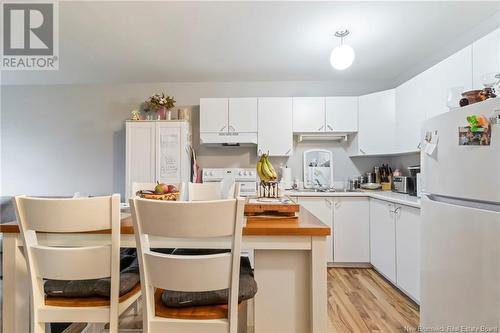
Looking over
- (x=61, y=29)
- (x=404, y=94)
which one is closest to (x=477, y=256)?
(x=404, y=94)

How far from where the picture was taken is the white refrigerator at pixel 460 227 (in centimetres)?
111

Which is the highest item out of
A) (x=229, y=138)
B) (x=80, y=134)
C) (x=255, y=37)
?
(x=255, y=37)

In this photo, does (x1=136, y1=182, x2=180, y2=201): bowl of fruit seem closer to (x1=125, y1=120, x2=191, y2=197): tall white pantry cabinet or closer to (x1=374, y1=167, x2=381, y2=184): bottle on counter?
(x1=125, y1=120, x2=191, y2=197): tall white pantry cabinet

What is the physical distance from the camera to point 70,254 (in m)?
0.98

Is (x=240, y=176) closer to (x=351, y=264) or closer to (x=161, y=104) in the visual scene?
(x=161, y=104)

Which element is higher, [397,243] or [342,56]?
[342,56]

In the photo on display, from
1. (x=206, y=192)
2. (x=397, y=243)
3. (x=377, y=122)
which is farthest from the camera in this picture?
(x=377, y=122)

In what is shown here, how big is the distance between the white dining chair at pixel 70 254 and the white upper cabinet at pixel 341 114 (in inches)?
116

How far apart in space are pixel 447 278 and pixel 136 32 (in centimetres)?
305

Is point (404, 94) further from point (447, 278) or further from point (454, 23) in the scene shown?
point (447, 278)

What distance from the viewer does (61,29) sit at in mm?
2393

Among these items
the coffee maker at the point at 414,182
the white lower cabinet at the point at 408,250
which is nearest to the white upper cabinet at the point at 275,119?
the coffee maker at the point at 414,182

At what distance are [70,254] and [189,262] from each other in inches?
19.5

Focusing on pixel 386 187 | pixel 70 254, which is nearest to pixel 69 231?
pixel 70 254
